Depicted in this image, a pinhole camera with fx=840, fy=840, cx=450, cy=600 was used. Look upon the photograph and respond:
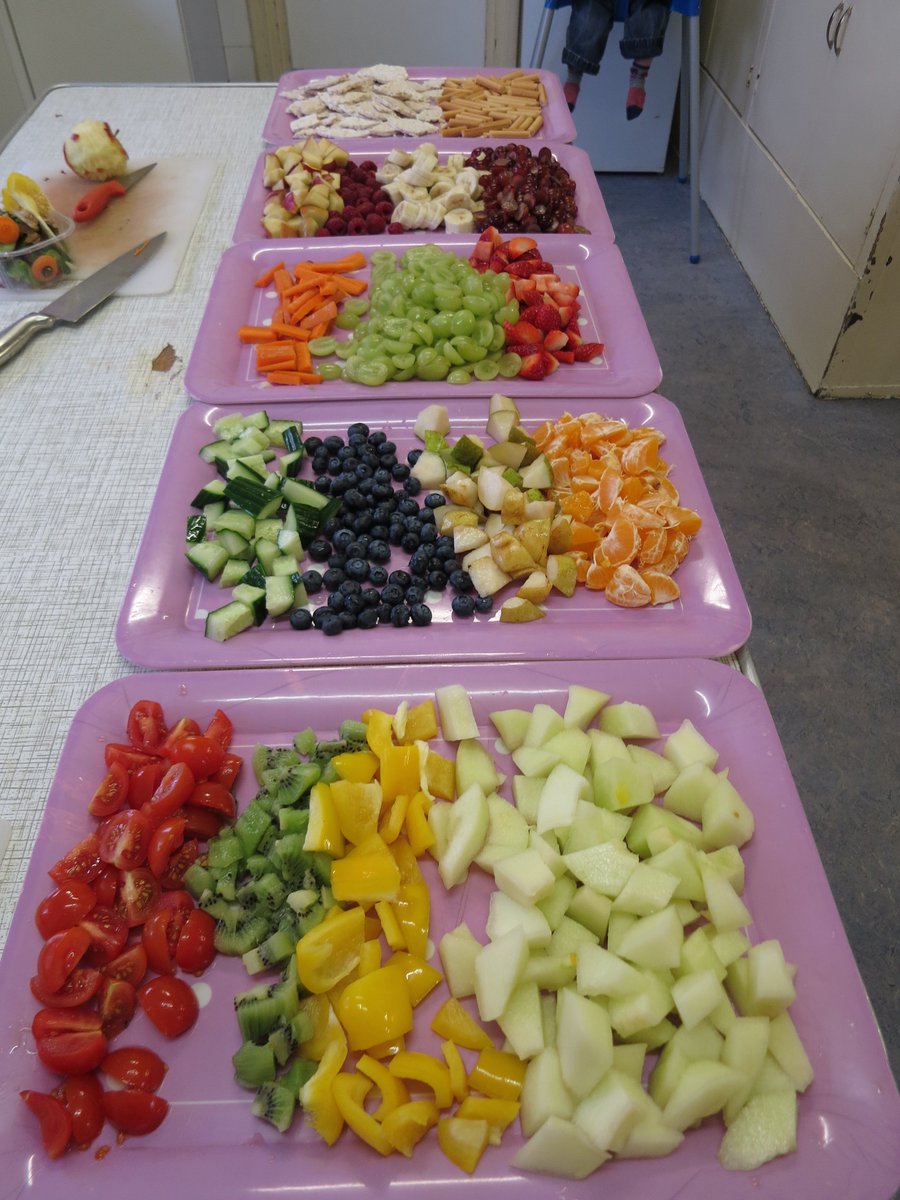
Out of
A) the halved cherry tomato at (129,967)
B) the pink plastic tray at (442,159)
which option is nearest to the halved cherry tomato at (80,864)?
the halved cherry tomato at (129,967)

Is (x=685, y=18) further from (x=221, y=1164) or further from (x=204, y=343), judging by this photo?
(x=221, y=1164)

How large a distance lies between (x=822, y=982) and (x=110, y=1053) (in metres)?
0.85

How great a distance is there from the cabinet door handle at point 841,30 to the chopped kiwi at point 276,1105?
152 inches

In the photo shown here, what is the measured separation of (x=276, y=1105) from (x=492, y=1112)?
239 mm

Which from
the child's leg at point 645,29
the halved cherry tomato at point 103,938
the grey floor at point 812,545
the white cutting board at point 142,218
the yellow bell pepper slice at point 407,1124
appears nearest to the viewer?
the yellow bell pepper slice at point 407,1124

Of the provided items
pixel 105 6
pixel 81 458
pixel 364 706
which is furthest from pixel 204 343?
pixel 105 6

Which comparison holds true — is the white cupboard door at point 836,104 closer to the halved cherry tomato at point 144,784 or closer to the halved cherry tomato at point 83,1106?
the halved cherry tomato at point 144,784

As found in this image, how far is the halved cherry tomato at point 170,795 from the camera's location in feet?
3.57

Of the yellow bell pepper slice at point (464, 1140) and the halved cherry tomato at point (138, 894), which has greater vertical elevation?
the halved cherry tomato at point (138, 894)

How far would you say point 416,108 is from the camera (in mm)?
2826

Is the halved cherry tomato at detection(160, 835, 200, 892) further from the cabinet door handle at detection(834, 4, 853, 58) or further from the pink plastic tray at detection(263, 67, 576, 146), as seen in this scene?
the cabinet door handle at detection(834, 4, 853, 58)

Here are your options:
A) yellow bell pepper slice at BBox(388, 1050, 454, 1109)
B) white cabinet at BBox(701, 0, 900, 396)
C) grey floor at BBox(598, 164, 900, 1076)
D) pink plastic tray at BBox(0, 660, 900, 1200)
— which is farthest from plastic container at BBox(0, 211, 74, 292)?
white cabinet at BBox(701, 0, 900, 396)

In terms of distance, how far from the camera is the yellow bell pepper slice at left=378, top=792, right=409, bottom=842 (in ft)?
3.60

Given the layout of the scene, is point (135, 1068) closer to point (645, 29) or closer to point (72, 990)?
point (72, 990)
